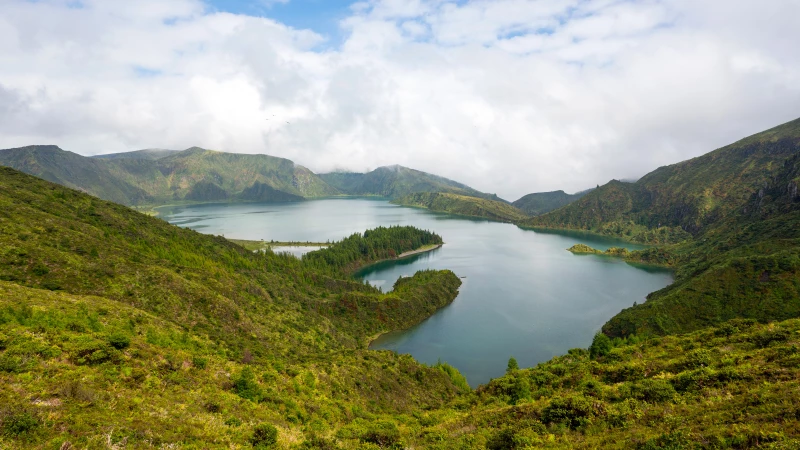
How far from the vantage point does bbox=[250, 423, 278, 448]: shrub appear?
21.2 metres

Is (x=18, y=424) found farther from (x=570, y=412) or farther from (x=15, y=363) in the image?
(x=570, y=412)

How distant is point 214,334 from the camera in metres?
48.6

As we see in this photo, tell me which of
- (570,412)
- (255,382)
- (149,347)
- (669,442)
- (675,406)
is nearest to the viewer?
(669,442)

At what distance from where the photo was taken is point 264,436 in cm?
2191

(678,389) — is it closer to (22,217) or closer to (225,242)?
(22,217)

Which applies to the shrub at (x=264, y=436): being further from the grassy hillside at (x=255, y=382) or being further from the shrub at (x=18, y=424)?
the shrub at (x=18, y=424)

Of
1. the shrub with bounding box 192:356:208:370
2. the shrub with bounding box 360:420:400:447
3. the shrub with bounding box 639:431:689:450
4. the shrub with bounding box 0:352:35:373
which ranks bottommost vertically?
the shrub with bounding box 360:420:400:447

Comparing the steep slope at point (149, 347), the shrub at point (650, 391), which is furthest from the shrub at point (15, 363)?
the shrub at point (650, 391)

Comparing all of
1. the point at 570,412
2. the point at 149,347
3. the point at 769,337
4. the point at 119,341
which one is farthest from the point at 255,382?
the point at 769,337

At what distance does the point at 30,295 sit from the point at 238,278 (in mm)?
52076

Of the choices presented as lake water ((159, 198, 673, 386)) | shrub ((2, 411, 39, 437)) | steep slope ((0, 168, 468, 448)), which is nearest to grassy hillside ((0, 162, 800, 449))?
shrub ((2, 411, 39, 437))

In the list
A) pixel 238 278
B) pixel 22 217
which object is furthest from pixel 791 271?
pixel 22 217

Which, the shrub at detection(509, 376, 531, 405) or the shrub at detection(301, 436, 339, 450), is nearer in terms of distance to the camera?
the shrub at detection(301, 436, 339, 450)

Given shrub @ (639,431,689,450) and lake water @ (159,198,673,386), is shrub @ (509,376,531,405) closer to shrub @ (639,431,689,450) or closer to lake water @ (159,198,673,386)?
shrub @ (639,431,689,450)
